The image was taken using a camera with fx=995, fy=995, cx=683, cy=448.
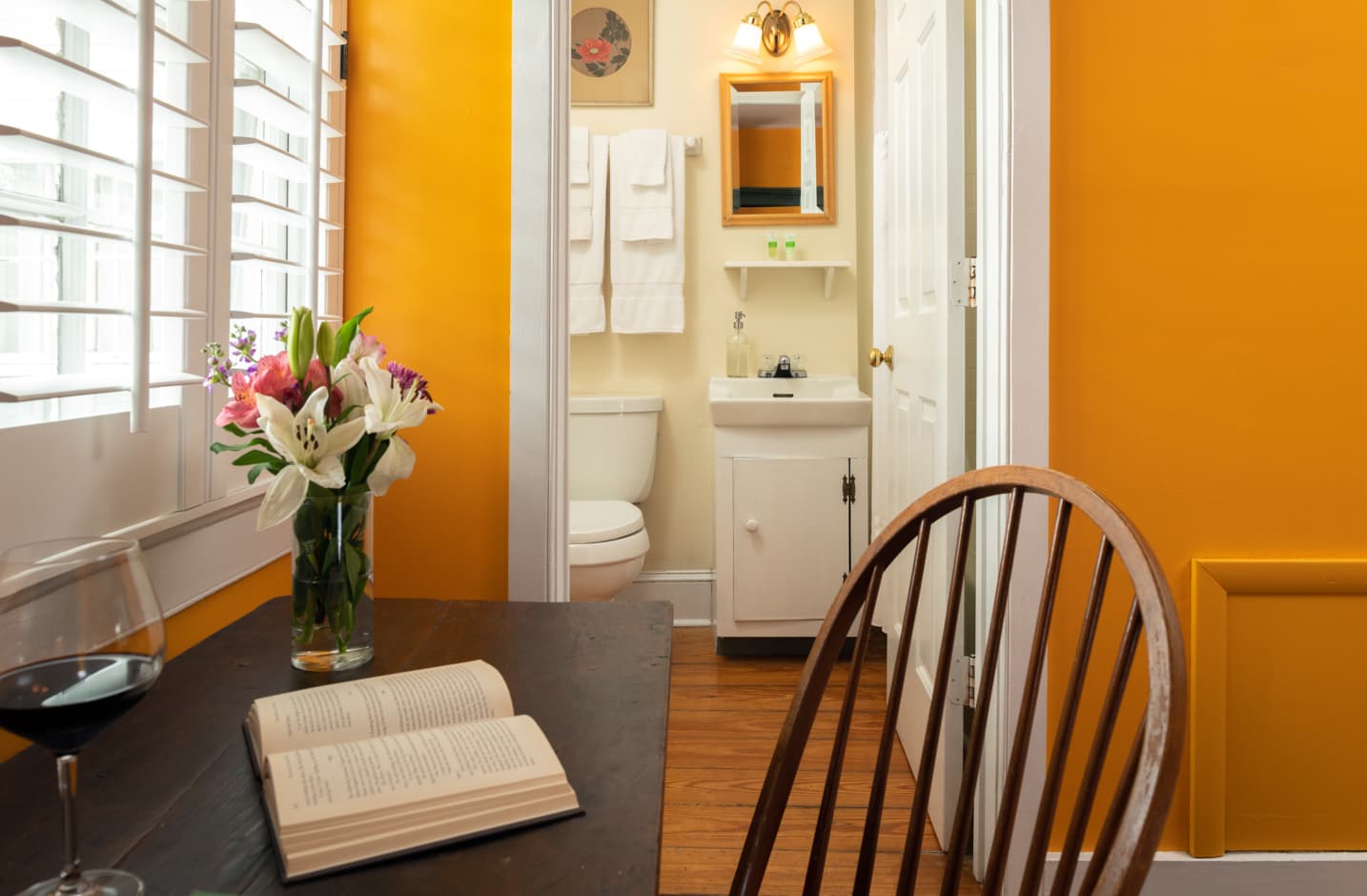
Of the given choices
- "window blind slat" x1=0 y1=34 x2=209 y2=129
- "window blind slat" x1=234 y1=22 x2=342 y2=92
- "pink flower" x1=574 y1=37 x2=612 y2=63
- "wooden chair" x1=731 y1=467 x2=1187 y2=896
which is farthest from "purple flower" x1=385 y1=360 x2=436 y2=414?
"pink flower" x1=574 y1=37 x2=612 y2=63

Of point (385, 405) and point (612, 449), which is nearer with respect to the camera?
point (385, 405)

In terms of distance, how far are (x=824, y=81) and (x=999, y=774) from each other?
244 cm

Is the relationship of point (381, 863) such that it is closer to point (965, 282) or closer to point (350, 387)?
point (350, 387)

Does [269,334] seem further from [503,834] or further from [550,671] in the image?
[503,834]

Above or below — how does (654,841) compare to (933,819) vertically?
above

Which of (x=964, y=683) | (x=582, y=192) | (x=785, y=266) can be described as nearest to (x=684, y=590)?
(x=785, y=266)

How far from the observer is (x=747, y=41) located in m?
3.35

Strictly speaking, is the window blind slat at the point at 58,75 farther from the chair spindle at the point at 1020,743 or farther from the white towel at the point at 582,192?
the white towel at the point at 582,192

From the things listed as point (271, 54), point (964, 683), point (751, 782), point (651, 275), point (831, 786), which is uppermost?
point (651, 275)

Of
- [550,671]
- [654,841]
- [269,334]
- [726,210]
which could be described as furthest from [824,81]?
[654,841]

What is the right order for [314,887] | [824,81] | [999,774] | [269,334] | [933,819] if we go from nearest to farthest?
[314,887]
[269,334]
[999,774]
[933,819]
[824,81]

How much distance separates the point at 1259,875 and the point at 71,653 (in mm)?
1824

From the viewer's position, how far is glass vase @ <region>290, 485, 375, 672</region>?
1004 mm

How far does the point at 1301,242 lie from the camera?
165cm
